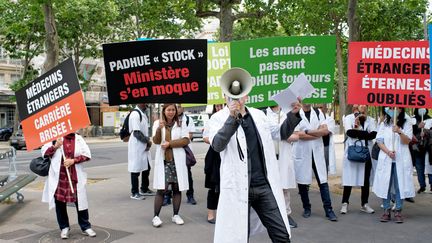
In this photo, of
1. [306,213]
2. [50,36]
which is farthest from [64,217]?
[50,36]

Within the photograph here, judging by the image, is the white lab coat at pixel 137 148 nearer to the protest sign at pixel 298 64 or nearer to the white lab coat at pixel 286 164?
the protest sign at pixel 298 64

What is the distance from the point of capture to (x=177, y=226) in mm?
6406

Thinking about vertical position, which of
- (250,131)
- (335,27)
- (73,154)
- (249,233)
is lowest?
(249,233)

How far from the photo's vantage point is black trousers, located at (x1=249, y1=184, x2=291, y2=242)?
4.13 meters

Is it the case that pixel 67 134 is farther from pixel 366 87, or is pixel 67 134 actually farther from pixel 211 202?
pixel 366 87

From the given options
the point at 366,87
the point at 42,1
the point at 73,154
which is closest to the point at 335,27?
the point at 42,1

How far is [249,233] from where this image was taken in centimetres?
442

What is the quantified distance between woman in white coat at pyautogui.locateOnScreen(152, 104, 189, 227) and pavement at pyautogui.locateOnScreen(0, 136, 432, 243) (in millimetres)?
375

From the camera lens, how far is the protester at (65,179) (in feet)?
19.1

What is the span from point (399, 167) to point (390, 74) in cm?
133

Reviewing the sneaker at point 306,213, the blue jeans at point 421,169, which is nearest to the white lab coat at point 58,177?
the sneaker at point 306,213

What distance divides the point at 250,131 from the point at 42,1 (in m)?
8.38

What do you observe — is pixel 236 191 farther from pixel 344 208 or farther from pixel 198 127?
Result: pixel 198 127

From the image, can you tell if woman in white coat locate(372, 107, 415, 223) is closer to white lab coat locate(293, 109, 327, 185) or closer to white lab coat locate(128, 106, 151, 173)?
white lab coat locate(293, 109, 327, 185)
